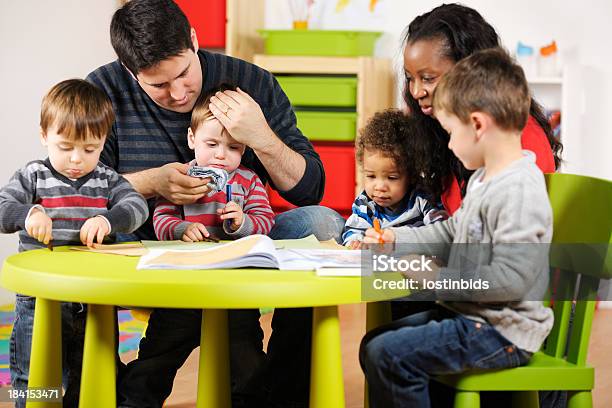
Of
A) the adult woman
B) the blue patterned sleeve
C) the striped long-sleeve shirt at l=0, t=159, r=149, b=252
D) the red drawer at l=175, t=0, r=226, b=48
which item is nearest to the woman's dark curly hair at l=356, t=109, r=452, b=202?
the adult woman

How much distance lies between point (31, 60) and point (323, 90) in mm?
1270

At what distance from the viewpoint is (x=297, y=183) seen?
208cm

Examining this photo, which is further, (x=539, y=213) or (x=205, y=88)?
(x=205, y=88)

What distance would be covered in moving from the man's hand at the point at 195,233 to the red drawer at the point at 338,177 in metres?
2.14

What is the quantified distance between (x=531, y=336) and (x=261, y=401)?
77 centimetres

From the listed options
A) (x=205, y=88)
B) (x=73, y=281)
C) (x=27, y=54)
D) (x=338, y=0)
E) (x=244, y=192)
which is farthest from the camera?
(x=338, y=0)

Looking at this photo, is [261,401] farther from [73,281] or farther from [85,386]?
[73,281]

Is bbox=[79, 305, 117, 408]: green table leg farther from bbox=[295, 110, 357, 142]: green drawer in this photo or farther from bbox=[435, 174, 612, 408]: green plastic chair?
bbox=[295, 110, 357, 142]: green drawer

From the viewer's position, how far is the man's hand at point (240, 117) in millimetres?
1875

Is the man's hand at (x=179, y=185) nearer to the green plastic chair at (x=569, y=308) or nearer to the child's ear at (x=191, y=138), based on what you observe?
the child's ear at (x=191, y=138)

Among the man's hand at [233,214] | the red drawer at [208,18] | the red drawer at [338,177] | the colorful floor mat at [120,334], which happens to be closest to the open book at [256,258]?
the man's hand at [233,214]

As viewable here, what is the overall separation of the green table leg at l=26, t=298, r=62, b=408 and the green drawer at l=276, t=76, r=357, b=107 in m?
2.54

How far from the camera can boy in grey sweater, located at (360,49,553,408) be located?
1.31 meters

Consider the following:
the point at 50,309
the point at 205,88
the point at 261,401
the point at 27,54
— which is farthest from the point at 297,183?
the point at 27,54
